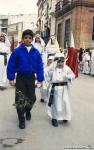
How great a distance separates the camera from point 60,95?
870cm

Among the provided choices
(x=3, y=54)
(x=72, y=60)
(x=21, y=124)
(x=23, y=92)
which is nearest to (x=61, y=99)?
(x=23, y=92)

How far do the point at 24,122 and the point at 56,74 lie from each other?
1.22 metres

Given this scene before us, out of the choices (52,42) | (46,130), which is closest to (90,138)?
(46,130)

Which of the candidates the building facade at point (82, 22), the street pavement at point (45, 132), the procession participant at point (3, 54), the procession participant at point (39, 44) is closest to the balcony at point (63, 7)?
the building facade at point (82, 22)

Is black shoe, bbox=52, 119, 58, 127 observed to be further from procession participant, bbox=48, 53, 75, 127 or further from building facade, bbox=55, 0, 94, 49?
building facade, bbox=55, 0, 94, 49

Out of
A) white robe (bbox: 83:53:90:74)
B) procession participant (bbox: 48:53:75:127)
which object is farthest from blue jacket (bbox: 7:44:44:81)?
white robe (bbox: 83:53:90:74)

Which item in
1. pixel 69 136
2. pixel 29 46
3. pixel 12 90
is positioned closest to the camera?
pixel 69 136

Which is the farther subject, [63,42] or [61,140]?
[63,42]

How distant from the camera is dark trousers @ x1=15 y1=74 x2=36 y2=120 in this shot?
8.16m

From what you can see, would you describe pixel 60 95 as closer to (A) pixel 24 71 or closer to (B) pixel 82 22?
(A) pixel 24 71

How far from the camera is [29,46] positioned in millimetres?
8156

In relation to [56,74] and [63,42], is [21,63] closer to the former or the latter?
[56,74]

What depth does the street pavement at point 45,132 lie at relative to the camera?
6941mm

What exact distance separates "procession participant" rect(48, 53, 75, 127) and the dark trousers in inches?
22.8
